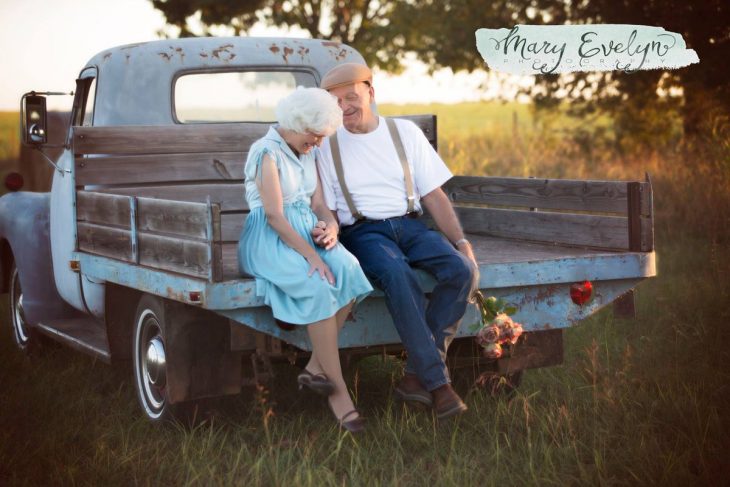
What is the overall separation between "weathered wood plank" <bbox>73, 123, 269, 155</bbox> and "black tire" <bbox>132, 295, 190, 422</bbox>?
0.94 m

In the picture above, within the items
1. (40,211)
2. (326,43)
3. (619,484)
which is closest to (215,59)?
(326,43)

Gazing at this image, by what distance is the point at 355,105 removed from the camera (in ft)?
17.6

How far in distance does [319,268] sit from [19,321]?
3.54m

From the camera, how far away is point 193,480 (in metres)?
4.39

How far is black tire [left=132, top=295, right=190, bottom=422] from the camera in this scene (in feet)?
16.9

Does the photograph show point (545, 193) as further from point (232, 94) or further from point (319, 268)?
point (232, 94)

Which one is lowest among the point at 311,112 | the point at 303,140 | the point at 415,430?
the point at 415,430

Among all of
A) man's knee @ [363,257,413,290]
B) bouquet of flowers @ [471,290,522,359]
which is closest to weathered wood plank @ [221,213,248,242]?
man's knee @ [363,257,413,290]

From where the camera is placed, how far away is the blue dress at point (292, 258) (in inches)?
183

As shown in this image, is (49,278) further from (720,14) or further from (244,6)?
(244,6)

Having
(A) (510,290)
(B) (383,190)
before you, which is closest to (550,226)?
(A) (510,290)

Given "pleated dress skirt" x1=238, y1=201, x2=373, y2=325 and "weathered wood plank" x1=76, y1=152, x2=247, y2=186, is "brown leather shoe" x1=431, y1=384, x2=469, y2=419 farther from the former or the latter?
"weathered wood plank" x1=76, y1=152, x2=247, y2=186

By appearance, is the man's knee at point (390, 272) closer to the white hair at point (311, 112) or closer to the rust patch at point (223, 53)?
the white hair at point (311, 112)

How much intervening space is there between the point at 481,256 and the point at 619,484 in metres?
1.60
